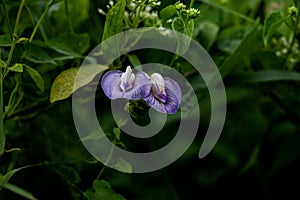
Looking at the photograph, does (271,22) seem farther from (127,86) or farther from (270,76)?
(127,86)

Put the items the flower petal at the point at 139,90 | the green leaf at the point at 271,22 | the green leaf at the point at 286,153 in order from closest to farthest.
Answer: the flower petal at the point at 139,90, the green leaf at the point at 271,22, the green leaf at the point at 286,153

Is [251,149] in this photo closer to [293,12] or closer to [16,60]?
[293,12]

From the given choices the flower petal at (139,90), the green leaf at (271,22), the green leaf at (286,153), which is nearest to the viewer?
the flower petal at (139,90)

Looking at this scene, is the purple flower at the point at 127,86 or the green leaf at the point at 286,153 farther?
the green leaf at the point at 286,153

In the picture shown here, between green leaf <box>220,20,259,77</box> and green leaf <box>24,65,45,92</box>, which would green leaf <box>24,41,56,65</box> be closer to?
green leaf <box>24,65,45,92</box>

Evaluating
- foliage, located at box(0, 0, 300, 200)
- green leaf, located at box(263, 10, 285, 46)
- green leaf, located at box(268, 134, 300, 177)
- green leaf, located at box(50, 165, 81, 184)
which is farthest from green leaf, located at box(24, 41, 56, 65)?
green leaf, located at box(268, 134, 300, 177)

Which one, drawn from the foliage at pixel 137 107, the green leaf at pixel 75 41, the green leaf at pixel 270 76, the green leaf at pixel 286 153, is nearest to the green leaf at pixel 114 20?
the foliage at pixel 137 107

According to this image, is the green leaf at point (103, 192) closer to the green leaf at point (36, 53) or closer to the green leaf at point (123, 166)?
the green leaf at point (123, 166)

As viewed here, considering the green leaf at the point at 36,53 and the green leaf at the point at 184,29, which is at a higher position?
the green leaf at the point at 184,29
